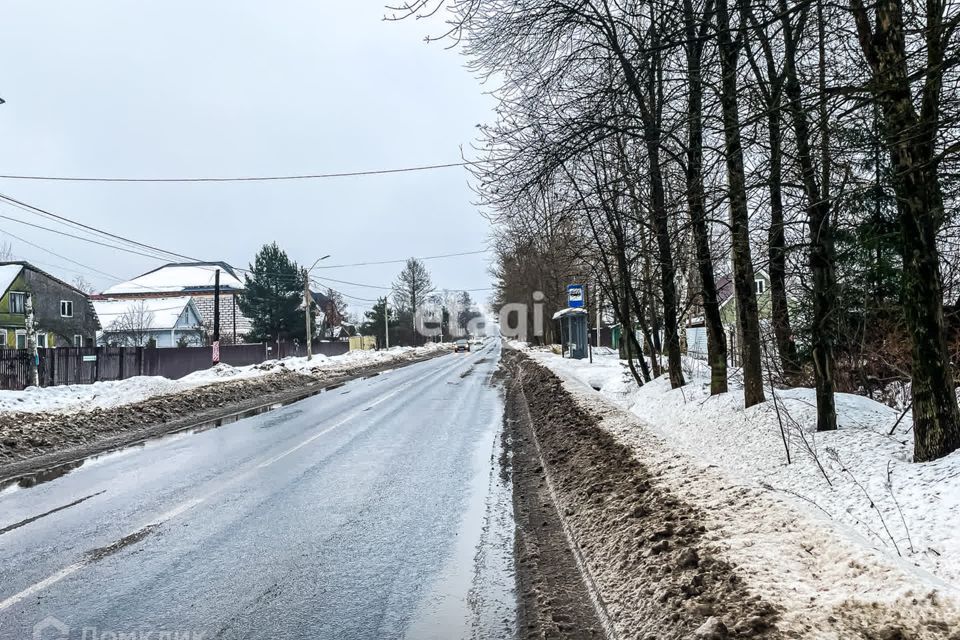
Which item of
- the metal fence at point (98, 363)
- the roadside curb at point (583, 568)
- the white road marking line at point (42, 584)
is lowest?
the roadside curb at point (583, 568)

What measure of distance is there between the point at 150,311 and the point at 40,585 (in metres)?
64.9

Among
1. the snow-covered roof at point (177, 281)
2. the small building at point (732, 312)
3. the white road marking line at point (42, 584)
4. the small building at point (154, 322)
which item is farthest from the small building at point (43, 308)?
the white road marking line at point (42, 584)

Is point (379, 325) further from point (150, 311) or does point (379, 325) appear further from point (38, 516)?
point (38, 516)

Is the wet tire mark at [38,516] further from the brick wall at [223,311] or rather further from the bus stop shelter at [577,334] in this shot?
the brick wall at [223,311]

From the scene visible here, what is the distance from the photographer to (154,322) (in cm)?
6216

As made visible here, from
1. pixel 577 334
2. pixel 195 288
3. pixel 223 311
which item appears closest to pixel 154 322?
pixel 223 311

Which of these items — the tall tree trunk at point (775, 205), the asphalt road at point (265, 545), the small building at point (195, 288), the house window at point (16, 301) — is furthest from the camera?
the small building at point (195, 288)

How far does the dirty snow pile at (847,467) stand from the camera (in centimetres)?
417

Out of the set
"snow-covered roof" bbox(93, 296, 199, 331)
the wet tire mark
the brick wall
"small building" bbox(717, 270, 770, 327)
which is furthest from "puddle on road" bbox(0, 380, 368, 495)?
the brick wall

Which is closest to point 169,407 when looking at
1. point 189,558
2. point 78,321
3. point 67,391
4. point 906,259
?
point 67,391

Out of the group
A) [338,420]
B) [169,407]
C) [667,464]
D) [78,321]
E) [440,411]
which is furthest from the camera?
[78,321]

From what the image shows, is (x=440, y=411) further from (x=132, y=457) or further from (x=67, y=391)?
(x=67, y=391)

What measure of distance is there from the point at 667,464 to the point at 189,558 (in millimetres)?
4750

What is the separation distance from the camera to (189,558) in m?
5.05
